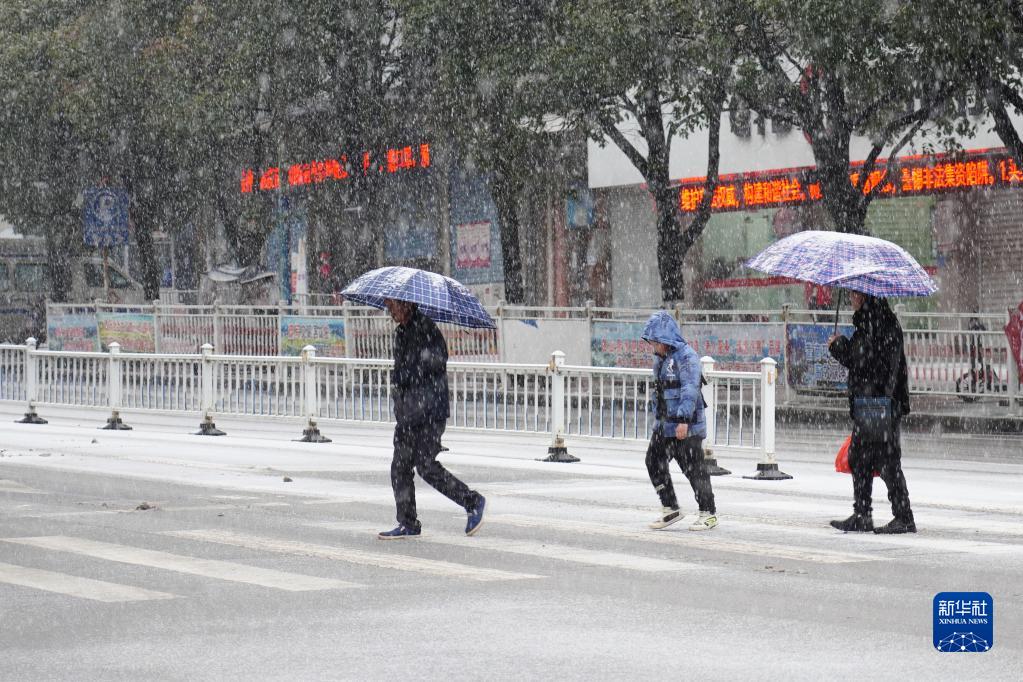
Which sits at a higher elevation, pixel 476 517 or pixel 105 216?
pixel 105 216

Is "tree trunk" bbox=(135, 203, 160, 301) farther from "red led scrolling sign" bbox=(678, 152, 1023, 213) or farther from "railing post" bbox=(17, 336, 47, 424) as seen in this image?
"railing post" bbox=(17, 336, 47, 424)

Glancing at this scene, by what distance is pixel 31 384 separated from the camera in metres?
24.0

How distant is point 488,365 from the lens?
18922mm

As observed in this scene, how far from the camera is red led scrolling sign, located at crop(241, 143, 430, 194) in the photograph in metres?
36.5

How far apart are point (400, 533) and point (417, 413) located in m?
0.83

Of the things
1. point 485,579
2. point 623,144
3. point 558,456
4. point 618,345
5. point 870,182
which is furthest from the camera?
point 870,182

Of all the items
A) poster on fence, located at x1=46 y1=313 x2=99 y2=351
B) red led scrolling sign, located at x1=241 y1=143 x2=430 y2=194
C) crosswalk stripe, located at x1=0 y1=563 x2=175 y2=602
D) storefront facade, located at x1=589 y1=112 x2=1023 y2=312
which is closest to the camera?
crosswalk stripe, located at x1=0 y1=563 x2=175 y2=602

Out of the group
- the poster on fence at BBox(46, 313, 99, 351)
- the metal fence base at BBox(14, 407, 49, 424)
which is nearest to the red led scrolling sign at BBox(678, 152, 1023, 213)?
the poster on fence at BBox(46, 313, 99, 351)

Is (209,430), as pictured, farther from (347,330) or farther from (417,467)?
(417,467)

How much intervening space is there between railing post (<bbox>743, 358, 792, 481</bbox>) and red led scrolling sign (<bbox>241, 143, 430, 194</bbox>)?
20471 mm

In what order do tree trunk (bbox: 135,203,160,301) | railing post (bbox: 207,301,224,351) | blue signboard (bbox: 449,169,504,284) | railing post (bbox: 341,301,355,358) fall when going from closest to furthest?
1. railing post (bbox: 341,301,355,358)
2. railing post (bbox: 207,301,224,351)
3. blue signboard (bbox: 449,169,504,284)
4. tree trunk (bbox: 135,203,160,301)

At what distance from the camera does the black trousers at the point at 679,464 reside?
1176 centimetres

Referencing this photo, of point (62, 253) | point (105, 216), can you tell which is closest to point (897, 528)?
point (105, 216)

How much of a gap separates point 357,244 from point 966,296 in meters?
14.3
